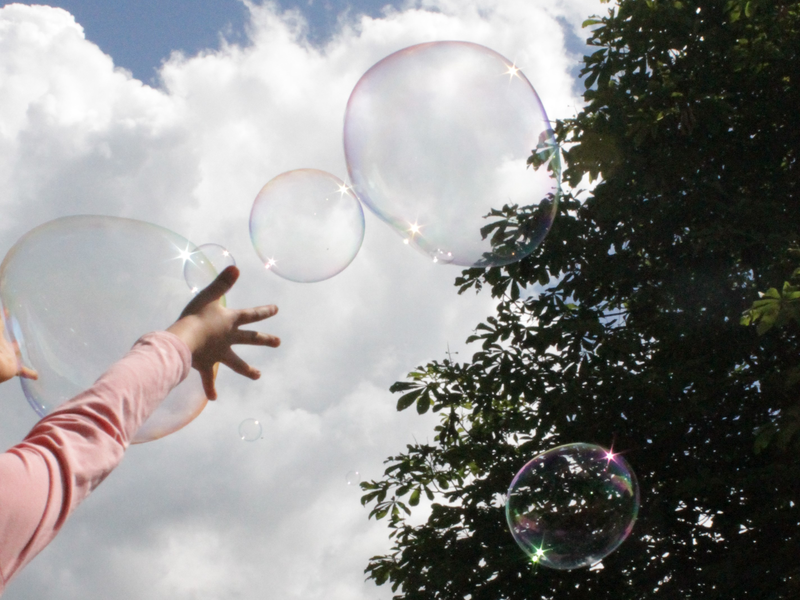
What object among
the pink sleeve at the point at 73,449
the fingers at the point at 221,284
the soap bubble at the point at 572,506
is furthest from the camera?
the soap bubble at the point at 572,506

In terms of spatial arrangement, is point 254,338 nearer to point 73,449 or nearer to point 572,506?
point 73,449

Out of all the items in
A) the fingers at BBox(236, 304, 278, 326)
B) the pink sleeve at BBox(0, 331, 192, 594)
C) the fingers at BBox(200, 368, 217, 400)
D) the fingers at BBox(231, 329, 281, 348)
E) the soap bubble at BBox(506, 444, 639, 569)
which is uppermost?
the soap bubble at BBox(506, 444, 639, 569)

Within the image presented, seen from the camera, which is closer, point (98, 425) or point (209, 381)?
point (98, 425)

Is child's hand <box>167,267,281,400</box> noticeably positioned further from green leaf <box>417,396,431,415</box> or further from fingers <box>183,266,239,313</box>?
green leaf <box>417,396,431,415</box>

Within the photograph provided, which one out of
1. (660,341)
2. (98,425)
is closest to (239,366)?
(98,425)

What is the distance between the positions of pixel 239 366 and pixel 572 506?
13.7ft

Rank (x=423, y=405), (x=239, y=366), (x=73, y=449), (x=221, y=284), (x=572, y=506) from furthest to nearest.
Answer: (x=423, y=405) < (x=572, y=506) < (x=239, y=366) < (x=221, y=284) < (x=73, y=449)

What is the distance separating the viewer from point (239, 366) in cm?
147

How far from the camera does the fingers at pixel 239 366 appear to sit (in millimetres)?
1452

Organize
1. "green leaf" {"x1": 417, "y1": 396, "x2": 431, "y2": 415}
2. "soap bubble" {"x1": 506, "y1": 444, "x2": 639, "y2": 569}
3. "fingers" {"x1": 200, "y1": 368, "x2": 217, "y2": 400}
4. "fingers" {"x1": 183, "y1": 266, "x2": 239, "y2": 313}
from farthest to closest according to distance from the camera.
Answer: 1. "green leaf" {"x1": 417, "y1": 396, "x2": 431, "y2": 415}
2. "soap bubble" {"x1": 506, "y1": 444, "x2": 639, "y2": 569}
3. "fingers" {"x1": 200, "y1": 368, "x2": 217, "y2": 400}
4. "fingers" {"x1": 183, "y1": 266, "x2": 239, "y2": 313}

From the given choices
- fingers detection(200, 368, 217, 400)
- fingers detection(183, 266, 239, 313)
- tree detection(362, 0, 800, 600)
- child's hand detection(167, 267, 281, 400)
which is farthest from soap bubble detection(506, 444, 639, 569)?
fingers detection(183, 266, 239, 313)

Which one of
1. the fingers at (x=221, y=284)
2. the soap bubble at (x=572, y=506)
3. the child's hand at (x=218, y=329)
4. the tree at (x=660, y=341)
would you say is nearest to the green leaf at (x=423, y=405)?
the tree at (x=660, y=341)

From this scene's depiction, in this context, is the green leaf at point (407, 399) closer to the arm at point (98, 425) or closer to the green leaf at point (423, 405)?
the green leaf at point (423, 405)

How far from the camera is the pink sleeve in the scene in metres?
0.83
